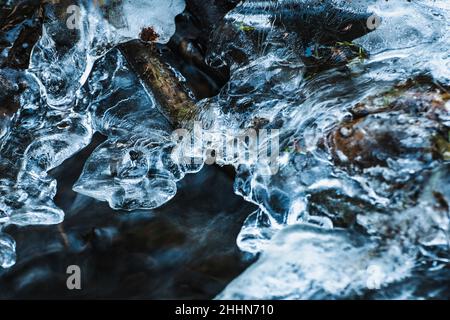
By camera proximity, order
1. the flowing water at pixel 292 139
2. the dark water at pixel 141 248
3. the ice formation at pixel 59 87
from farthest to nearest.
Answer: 1. the ice formation at pixel 59 87
2. the dark water at pixel 141 248
3. the flowing water at pixel 292 139

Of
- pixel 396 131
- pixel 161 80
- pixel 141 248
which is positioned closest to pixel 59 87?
pixel 161 80

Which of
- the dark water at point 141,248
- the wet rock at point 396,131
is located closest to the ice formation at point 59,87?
the dark water at point 141,248

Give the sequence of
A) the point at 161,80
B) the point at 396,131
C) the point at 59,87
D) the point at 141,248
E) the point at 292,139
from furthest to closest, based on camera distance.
Answer: the point at 59,87, the point at 161,80, the point at 292,139, the point at 141,248, the point at 396,131

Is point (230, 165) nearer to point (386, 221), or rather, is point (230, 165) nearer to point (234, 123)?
point (234, 123)

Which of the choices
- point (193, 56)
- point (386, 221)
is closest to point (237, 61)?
point (193, 56)

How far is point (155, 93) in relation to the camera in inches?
185

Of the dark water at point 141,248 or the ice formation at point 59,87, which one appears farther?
the ice formation at point 59,87

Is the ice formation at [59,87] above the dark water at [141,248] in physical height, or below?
above

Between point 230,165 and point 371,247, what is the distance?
4.57ft

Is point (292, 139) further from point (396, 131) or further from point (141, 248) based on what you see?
point (141, 248)

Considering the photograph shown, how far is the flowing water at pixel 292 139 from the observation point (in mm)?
3246

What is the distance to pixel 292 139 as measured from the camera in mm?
3830

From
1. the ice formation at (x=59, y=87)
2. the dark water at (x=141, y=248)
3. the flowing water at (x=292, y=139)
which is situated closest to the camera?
the flowing water at (x=292, y=139)

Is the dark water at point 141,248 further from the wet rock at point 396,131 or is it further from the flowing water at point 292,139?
the wet rock at point 396,131
